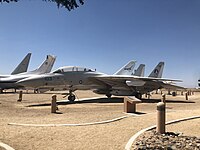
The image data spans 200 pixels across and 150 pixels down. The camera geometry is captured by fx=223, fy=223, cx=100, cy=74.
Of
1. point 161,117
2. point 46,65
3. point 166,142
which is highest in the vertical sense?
point 46,65

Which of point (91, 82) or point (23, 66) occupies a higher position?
point (23, 66)

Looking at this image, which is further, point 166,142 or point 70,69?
point 70,69

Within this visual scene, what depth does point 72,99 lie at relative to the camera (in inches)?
825

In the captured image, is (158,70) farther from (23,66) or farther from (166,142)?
(23,66)

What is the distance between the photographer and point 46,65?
132 ft

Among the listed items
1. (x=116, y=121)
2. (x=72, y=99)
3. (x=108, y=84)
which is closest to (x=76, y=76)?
(x=72, y=99)

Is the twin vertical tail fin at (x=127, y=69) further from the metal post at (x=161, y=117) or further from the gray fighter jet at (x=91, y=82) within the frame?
the metal post at (x=161, y=117)

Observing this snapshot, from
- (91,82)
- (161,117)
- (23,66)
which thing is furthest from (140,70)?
(161,117)

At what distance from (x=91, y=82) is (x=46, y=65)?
20.2 metres

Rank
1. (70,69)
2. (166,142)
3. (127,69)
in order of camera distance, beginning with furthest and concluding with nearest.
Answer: (127,69) → (70,69) → (166,142)

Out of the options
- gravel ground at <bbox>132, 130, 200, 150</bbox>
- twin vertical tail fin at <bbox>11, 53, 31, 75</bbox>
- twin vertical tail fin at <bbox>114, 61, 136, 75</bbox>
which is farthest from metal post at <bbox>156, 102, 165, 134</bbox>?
twin vertical tail fin at <bbox>11, 53, 31, 75</bbox>

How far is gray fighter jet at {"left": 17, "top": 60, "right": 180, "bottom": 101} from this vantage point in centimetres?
1932

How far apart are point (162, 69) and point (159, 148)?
91.4 ft

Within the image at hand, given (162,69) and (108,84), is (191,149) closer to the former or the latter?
(108,84)
